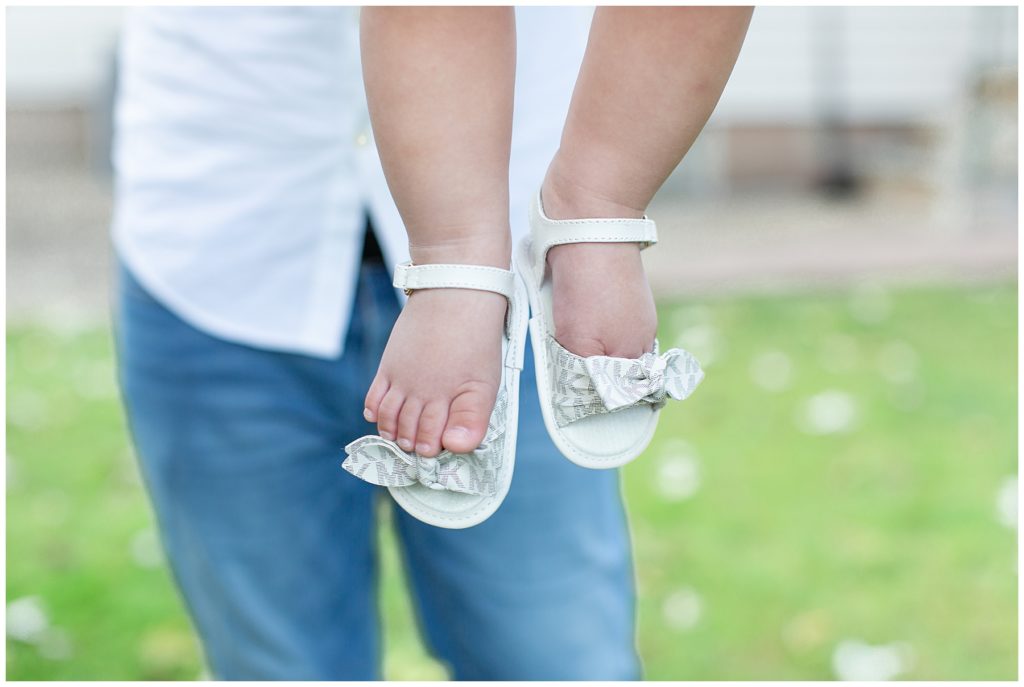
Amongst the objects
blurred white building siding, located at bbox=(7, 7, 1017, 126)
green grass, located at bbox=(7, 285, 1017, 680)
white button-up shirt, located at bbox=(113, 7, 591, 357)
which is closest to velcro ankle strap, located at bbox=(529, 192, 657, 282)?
white button-up shirt, located at bbox=(113, 7, 591, 357)

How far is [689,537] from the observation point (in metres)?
2.02

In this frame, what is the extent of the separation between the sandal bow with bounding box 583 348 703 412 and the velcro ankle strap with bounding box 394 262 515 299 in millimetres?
48

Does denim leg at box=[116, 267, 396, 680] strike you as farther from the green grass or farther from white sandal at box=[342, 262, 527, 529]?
the green grass

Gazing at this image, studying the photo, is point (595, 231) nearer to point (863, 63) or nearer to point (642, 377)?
point (642, 377)

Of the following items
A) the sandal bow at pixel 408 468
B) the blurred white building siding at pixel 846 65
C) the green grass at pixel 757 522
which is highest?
the blurred white building siding at pixel 846 65

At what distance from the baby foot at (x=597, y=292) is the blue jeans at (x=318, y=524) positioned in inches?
15.6

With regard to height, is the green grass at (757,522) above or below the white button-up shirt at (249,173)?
below

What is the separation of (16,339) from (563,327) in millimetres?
2916

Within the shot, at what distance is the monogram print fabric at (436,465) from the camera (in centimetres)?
45

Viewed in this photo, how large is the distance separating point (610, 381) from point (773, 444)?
6.31 feet

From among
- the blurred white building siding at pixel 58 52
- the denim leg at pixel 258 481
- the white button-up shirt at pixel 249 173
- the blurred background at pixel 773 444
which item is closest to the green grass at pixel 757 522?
the blurred background at pixel 773 444

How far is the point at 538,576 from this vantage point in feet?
3.07

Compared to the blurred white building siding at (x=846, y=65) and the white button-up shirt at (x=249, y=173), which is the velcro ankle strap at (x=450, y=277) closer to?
the white button-up shirt at (x=249, y=173)

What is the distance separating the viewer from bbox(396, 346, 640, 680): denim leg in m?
0.91
